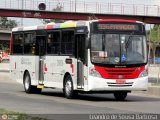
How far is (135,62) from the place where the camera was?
22500 millimetres

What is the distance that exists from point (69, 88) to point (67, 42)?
5.97 ft

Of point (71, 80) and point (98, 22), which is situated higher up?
point (98, 22)

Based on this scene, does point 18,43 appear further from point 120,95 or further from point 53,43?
point 120,95

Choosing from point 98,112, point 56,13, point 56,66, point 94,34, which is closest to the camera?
point 98,112

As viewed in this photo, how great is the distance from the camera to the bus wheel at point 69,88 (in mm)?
23250

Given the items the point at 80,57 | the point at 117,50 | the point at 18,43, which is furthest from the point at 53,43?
the point at 18,43

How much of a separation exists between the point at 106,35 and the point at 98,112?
6.10 meters

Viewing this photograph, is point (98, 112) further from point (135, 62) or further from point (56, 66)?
point (56, 66)

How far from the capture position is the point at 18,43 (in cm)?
2891

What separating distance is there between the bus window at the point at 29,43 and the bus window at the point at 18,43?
51 cm

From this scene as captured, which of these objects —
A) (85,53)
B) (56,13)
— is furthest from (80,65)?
(56,13)

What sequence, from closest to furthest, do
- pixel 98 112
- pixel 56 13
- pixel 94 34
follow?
pixel 98 112
pixel 94 34
pixel 56 13

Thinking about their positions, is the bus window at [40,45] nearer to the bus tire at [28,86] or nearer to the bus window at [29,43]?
the bus window at [29,43]

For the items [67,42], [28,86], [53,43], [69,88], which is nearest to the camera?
[69,88]
